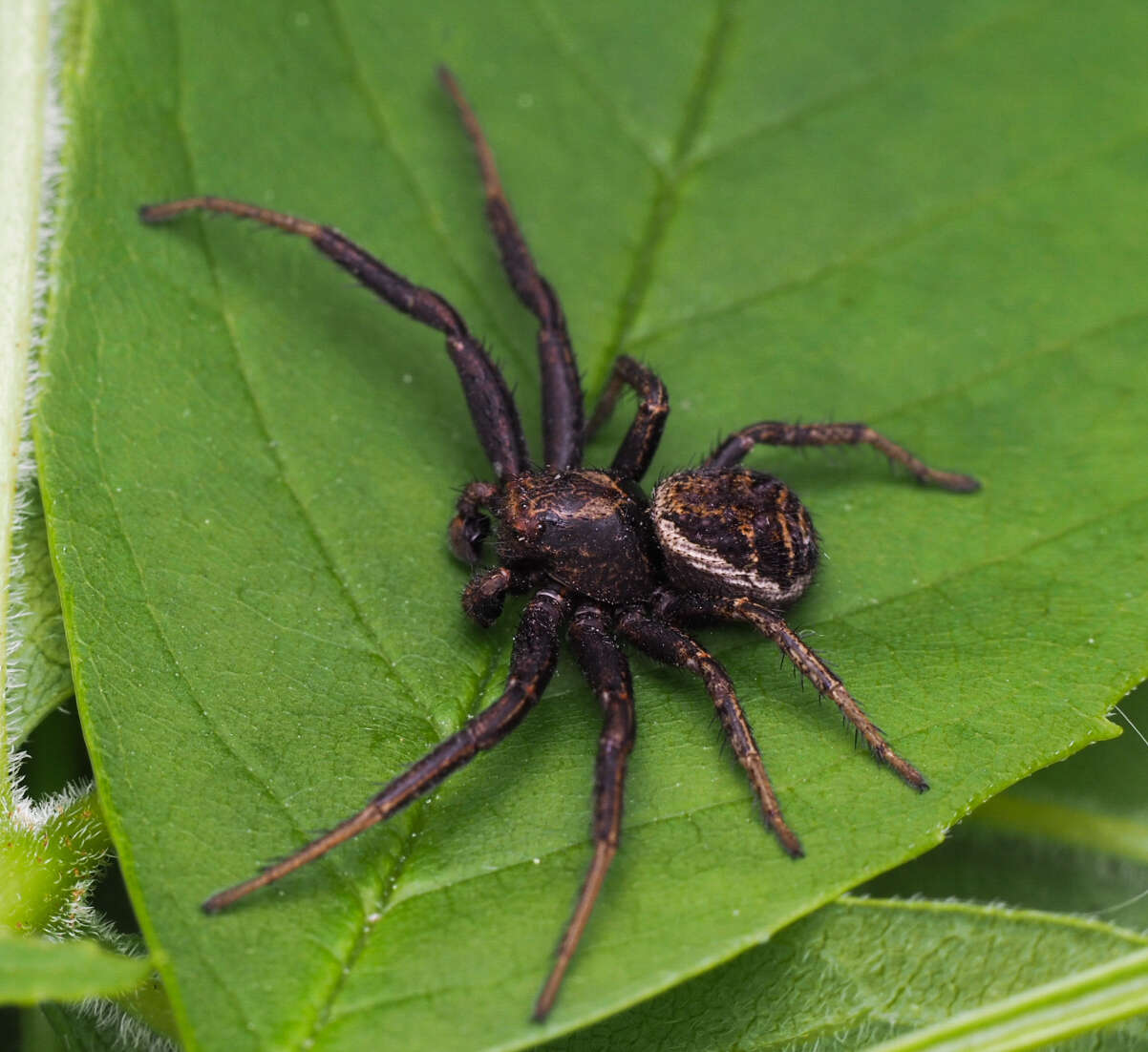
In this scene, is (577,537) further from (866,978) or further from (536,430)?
(866,978)

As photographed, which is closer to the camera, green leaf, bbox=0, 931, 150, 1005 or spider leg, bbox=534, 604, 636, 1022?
green leaf, bbox=0, 931, 150, 1005

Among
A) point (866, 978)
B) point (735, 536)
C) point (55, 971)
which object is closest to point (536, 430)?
point (735, 536)

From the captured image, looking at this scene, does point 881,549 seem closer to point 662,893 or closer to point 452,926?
point 662,893

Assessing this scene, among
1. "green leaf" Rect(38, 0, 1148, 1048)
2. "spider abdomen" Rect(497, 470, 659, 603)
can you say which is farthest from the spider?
"green leaf" Rect(38, 0, 1148, 1048)

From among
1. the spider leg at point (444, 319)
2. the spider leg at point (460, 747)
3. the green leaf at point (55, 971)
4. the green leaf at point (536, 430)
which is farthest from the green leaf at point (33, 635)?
the spider leg at point (444, 319)

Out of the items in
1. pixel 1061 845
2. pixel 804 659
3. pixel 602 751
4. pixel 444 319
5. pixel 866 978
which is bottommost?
pixel 1061 845

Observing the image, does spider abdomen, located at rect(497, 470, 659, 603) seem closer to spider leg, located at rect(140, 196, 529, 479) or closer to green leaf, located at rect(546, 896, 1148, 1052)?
spider leg, located at rect(140, 196, 529, 479)

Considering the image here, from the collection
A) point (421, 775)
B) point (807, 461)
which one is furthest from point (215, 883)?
point (807, 461)

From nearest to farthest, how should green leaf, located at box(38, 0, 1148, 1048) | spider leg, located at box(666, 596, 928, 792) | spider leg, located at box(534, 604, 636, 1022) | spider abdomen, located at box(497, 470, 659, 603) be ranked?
spider leg, located at box(534, 604, 636, 1022), green leaf, located at box(38, 0, 1148, 1048), spider leg, located at box(666, 596, 928, 792), spider abdomen, located at box(497, 470, 659, 603)
